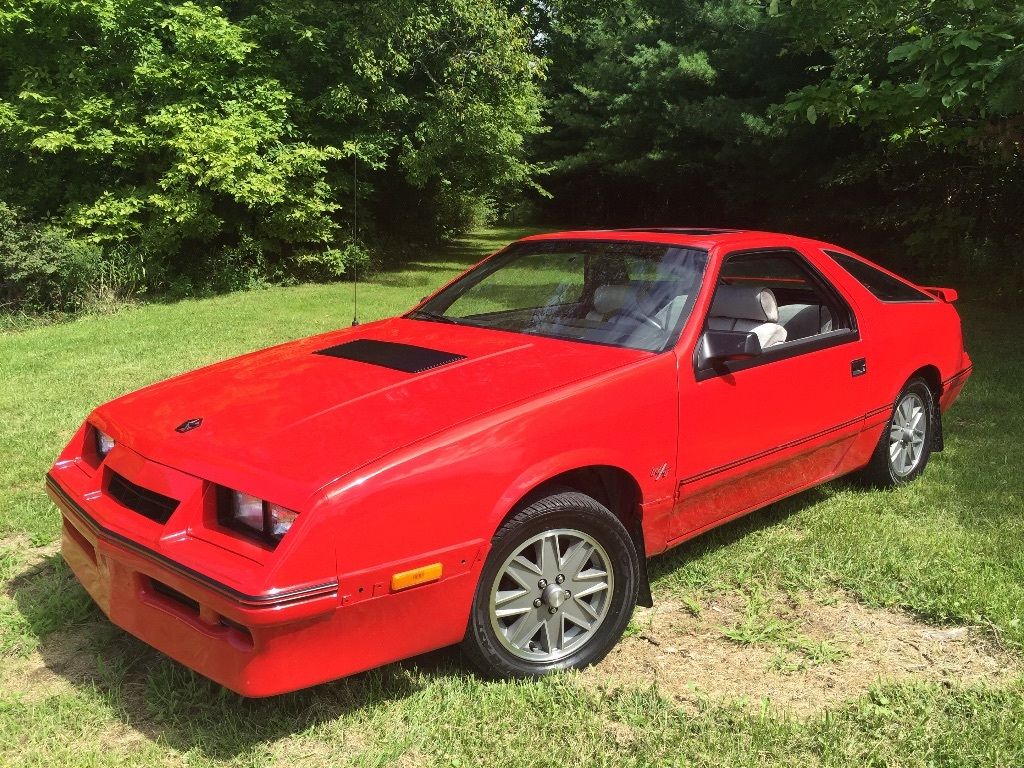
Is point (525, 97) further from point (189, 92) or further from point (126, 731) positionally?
point (126, 731)

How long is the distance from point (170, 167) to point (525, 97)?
6.75 m

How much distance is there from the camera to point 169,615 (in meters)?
2.61

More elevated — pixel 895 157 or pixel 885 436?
pixel 895 157

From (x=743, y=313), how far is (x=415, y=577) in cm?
210

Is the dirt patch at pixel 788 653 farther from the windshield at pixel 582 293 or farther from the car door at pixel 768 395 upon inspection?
the windshield at pixel 582 293

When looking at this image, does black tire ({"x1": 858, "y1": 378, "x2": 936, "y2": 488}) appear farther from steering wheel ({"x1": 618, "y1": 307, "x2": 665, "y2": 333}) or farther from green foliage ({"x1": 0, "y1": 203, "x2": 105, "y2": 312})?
green foliage ({"x1": 0, "y1": 203, "x2": 105, "y2": 312})

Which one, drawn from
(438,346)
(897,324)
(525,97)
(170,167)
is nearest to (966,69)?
(897,324)

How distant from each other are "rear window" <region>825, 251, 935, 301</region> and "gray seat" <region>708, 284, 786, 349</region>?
0.80 metres

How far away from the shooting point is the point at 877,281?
4719 millimetres

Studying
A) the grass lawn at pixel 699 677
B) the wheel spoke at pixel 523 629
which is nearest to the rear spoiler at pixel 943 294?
the grass lawn at pixel 699 677

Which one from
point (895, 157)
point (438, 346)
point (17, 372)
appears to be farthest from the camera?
point (895, 157)

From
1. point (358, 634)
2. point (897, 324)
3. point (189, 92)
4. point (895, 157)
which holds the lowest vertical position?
point (358, 634)

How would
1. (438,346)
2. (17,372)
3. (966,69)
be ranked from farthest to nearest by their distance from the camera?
1. (17,372)
2. (966,69)
3. (438,346)

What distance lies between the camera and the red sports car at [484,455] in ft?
8.23
